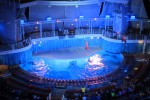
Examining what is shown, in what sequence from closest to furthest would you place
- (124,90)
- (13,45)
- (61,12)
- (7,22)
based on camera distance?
(124,90), (13,45), (7,22), (61,12)

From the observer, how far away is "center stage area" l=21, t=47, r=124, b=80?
103ft

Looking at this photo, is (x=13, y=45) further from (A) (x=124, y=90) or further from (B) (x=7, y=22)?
(A) (x=124, y=90)

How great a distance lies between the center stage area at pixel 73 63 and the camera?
103 ft

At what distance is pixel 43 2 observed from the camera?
115ft

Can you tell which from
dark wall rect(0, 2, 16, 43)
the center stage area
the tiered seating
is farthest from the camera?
dark wall rect(0, 2, 16, 43)

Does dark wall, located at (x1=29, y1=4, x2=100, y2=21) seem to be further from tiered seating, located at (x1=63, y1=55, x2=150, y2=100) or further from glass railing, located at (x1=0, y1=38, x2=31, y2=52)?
tiered seating, located at (x1=63, y1=55, x2=150, y2=100)

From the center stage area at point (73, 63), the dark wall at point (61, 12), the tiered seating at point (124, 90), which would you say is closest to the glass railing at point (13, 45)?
the center stage area at point (73, 63)

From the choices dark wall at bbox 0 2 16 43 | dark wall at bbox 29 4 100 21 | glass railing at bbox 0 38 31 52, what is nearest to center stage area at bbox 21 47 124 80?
glass railing at bbox 0 38 31 52

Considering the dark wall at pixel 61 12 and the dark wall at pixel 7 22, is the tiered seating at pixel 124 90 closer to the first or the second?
the dark wall at pixel 7 22

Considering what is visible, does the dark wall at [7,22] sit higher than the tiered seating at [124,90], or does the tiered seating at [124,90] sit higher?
the dark wall at [7,22]

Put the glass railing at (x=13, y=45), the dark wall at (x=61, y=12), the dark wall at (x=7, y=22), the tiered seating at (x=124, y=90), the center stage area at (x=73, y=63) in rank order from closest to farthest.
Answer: the tiered seating at (x=124, y=90)
the center stage area at (x=73, y=63)
the glass railing at (x=13, y=45)
the dark wall at (x=7, y=22)
the dark wall at (x=61, y=12)

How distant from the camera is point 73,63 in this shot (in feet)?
112

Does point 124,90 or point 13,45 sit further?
point 13,45

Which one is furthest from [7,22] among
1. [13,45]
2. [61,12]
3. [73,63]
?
[73,63]
